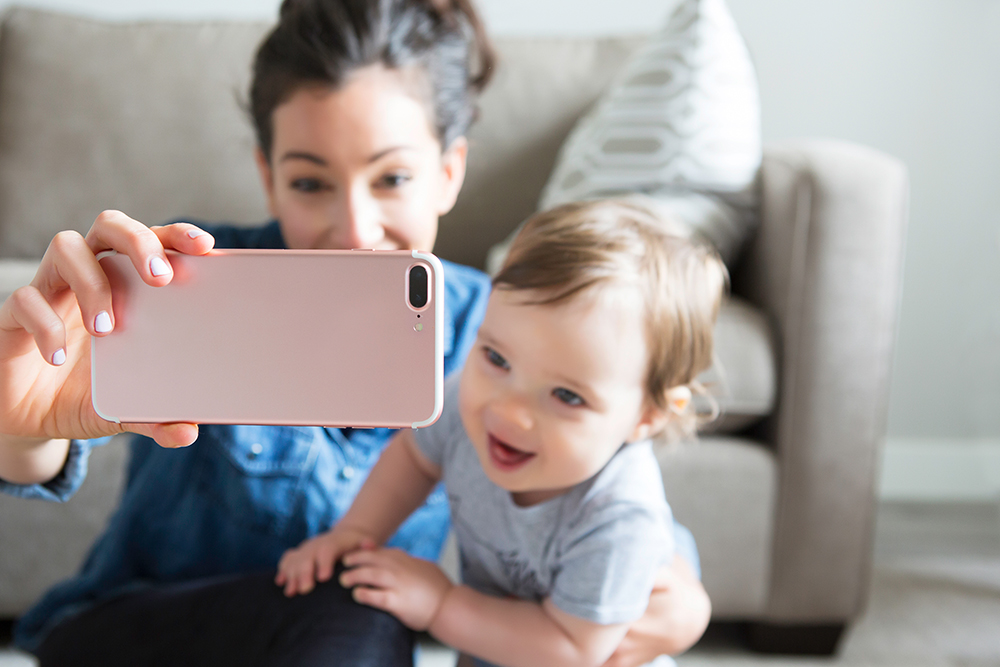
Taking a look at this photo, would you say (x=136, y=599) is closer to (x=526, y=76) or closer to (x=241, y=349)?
(x=241, y=349)

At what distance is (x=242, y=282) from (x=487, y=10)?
1519 mm

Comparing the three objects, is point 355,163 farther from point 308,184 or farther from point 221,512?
point 221,512

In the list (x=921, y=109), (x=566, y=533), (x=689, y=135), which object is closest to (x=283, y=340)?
(x=566, y=533)

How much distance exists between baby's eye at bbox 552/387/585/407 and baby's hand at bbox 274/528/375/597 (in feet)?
0.62

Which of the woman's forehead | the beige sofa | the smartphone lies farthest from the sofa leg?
the smartphone

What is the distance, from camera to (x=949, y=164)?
5.69ft

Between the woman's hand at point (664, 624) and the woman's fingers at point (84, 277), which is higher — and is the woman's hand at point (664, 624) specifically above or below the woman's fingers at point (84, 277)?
below

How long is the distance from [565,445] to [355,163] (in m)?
0.28

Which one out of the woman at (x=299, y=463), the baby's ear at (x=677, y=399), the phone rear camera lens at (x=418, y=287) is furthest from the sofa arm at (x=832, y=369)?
the phone rear camera lens at (x=418, y=287)

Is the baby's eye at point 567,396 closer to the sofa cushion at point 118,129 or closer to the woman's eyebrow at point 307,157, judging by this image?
the woman's eyebrow at point 307,157

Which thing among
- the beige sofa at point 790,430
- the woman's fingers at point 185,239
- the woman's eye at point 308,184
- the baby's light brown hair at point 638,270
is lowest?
the beige sofa at point 790,430

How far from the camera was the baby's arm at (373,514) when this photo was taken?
609 mm

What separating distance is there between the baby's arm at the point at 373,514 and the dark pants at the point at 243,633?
2 cm

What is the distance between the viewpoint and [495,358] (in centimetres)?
58
